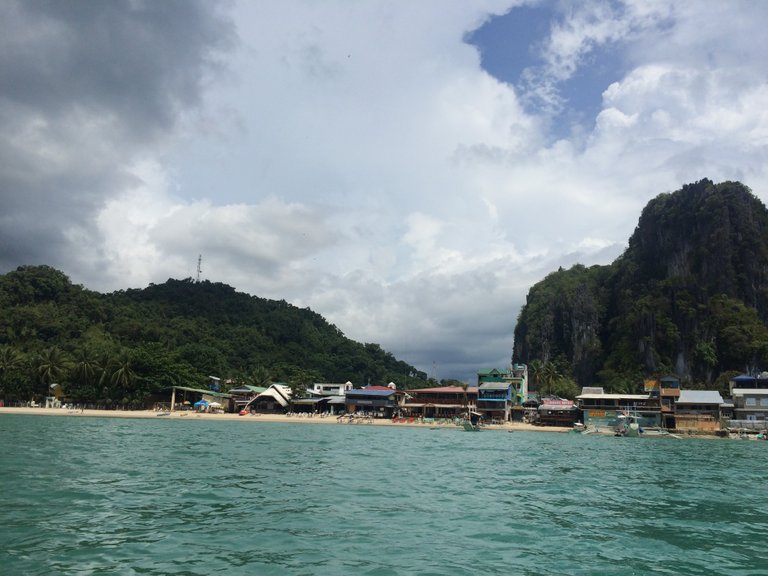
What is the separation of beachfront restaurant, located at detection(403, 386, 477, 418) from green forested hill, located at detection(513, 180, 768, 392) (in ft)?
108

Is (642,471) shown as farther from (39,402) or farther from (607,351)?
(607,351)

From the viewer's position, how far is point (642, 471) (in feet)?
100

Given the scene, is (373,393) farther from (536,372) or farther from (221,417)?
(536,372)

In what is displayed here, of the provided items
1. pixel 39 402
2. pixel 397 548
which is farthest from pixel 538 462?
pixel 39 402

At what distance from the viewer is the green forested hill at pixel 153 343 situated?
8531cm

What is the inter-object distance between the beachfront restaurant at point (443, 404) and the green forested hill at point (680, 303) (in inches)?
1299

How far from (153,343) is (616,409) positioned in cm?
7290

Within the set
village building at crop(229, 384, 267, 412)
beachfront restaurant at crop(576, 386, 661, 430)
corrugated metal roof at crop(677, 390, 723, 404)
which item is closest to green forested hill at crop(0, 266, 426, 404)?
village building at crop(229, 384, 267, 412)

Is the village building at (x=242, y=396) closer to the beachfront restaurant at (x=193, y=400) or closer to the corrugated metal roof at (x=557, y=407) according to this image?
the beachfront restaurant at (x=193, y=400)

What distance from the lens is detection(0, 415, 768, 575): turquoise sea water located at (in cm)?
1134

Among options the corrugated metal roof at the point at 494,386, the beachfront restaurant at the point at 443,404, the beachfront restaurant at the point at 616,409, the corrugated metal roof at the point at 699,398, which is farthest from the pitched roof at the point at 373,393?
the corrugated metal roof at the point at 699,398

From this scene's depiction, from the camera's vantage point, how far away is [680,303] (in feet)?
404

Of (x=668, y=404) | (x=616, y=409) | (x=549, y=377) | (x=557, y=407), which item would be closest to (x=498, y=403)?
(x=557, y=407)

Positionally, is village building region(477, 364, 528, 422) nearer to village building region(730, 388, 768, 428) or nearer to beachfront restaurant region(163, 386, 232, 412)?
village building region(730, 388, 768, 428)
